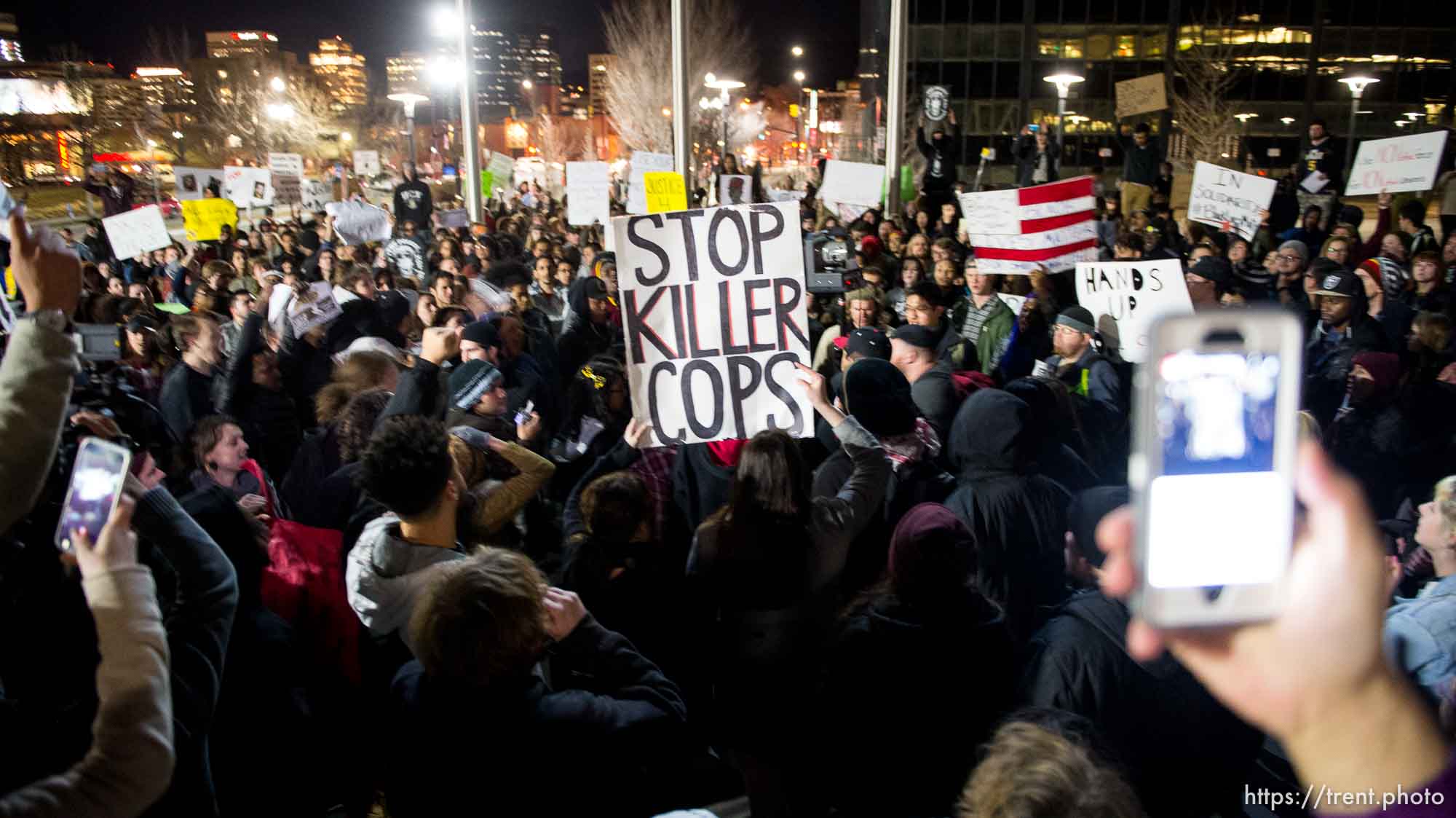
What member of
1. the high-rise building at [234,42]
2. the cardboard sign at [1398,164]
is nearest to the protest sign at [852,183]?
the cardboard sign at [1398,164]

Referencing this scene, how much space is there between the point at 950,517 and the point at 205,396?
16.6 ft

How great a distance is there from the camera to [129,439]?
289 centimetres

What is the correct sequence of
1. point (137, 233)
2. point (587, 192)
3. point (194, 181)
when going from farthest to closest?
1. point (194, 181)
2. point (587, 192)
3. point (137, 233)

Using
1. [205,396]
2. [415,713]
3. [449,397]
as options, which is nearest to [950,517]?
[415,713]

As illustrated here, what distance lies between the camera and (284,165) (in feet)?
57.8

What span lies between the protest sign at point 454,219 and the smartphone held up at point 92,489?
42.8 feet

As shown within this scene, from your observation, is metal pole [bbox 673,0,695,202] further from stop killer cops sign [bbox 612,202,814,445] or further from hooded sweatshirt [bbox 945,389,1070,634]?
hooded sweatshirt [bbox 945,389,1070,634]

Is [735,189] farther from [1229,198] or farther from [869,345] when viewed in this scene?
[869,345]

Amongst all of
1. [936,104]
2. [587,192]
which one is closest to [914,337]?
[587,192]

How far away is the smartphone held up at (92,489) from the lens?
6.90 ft

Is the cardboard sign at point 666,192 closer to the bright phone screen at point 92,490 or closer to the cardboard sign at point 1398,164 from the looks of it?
the cardboard sign at point 1398,164

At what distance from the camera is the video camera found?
29.8ft

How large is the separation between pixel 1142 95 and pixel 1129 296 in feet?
32.3

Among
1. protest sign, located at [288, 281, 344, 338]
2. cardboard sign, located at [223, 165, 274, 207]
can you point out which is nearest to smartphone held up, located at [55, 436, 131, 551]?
protest sign, located at [288, 281, 344, 338]
